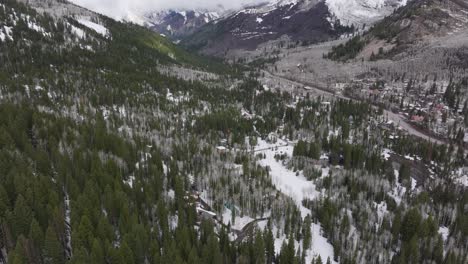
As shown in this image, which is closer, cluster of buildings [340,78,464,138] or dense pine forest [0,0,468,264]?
dense pine forest [0,0,468,264]

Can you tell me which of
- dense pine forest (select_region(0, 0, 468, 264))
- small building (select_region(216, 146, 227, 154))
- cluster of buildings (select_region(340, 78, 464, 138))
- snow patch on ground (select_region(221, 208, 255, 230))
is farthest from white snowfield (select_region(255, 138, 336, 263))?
cluster of buildings (select_region(340, 78, 464, 138))

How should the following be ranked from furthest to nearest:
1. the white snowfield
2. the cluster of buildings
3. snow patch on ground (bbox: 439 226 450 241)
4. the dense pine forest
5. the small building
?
the cluster of buildings
the small building
snow patch on ground (bbox: 439 226 450 241)
the white snowfield
the dense pine forest

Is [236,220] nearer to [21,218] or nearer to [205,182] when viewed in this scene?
[205,182]

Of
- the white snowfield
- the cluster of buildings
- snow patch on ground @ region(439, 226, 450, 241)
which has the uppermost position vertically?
the cluster of buildings

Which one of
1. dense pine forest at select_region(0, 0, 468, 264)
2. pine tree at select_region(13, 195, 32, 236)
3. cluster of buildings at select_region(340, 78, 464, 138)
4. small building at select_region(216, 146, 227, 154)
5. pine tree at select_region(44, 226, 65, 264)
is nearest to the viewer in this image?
pine tree at select_region(44, 226, 65, 264)

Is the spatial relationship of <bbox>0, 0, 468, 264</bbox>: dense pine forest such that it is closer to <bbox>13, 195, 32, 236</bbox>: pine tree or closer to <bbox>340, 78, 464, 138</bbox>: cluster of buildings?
<bbox>13, 195, 32, 236</bbox>: pine tree

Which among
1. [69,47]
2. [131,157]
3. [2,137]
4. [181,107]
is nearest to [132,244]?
[131,157]

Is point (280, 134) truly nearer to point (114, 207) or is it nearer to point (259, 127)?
point (259, 127)
